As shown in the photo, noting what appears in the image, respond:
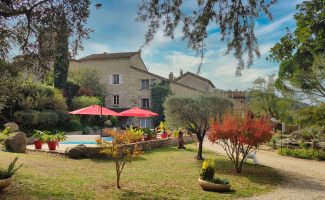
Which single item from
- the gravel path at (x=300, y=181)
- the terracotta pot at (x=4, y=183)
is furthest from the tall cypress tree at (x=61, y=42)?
the gravel path at (x=300, y=181)

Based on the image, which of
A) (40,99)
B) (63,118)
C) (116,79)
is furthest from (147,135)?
(116,79)

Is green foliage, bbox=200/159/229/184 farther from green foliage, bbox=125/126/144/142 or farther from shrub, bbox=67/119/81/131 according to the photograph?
shrub, bbox=67/119/81/131

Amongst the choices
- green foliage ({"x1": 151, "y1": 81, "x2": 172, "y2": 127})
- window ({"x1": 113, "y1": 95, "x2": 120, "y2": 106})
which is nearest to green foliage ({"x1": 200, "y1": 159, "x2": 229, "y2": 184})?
green foliage ({"x1": 151, "y1": 81, "x2": 172, "y2": 127})

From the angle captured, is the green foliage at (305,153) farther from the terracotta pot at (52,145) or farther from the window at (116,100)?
the window at (116,100)

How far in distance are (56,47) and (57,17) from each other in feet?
3.00

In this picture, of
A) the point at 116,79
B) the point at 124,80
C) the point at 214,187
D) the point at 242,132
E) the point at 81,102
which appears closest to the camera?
the point at 214,187

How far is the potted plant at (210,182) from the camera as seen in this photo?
1299 centimetres

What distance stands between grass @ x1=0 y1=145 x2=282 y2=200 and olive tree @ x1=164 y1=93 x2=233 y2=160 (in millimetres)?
2546

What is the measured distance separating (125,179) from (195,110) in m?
8.52

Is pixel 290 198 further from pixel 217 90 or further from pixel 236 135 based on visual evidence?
pixel 217 90

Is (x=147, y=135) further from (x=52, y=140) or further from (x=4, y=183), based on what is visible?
(x=4, y=183)

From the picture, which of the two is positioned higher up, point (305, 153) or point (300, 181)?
point (305, 153)

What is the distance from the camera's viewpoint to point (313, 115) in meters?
21.8

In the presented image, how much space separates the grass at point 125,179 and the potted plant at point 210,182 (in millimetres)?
299
